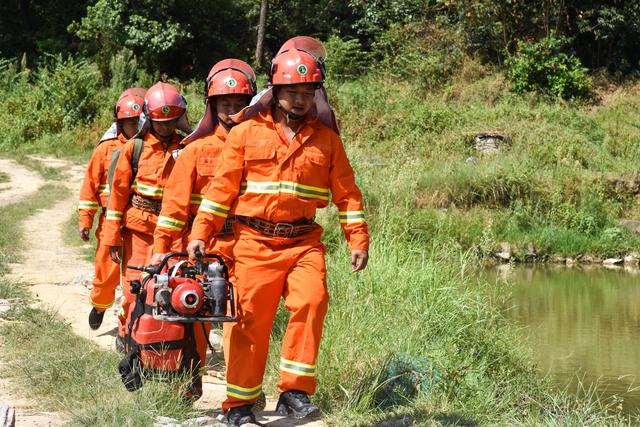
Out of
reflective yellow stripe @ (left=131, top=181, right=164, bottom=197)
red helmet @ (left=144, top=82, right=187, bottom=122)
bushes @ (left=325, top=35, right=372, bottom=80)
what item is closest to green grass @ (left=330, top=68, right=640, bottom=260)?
bushes @ (left=325, top=35, right=372, bottom=80)

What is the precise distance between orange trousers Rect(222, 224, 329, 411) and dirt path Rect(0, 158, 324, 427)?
29cm

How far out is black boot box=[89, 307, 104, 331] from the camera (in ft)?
26.1

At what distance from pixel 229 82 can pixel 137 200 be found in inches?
54.1

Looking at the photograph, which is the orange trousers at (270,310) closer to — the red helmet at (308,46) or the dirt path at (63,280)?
the dirt path at (63,280)

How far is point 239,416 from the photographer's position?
518 centimetres

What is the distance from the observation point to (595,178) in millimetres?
18031

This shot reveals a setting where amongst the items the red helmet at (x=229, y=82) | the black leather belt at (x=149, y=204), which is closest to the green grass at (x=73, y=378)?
the black leather belt at (x=149, y=204)

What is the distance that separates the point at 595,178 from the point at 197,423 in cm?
1424

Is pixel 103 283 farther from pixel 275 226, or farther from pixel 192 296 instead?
pixel 192 296

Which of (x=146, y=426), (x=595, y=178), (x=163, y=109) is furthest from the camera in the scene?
(x=595, y=178)

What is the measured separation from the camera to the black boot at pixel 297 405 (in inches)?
210

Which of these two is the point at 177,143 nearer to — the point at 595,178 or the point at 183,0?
the point at 595,178

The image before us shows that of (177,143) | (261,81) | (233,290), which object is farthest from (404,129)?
(233,290)

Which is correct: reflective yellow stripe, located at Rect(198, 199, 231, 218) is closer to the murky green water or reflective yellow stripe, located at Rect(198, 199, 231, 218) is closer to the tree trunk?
the murky green water
